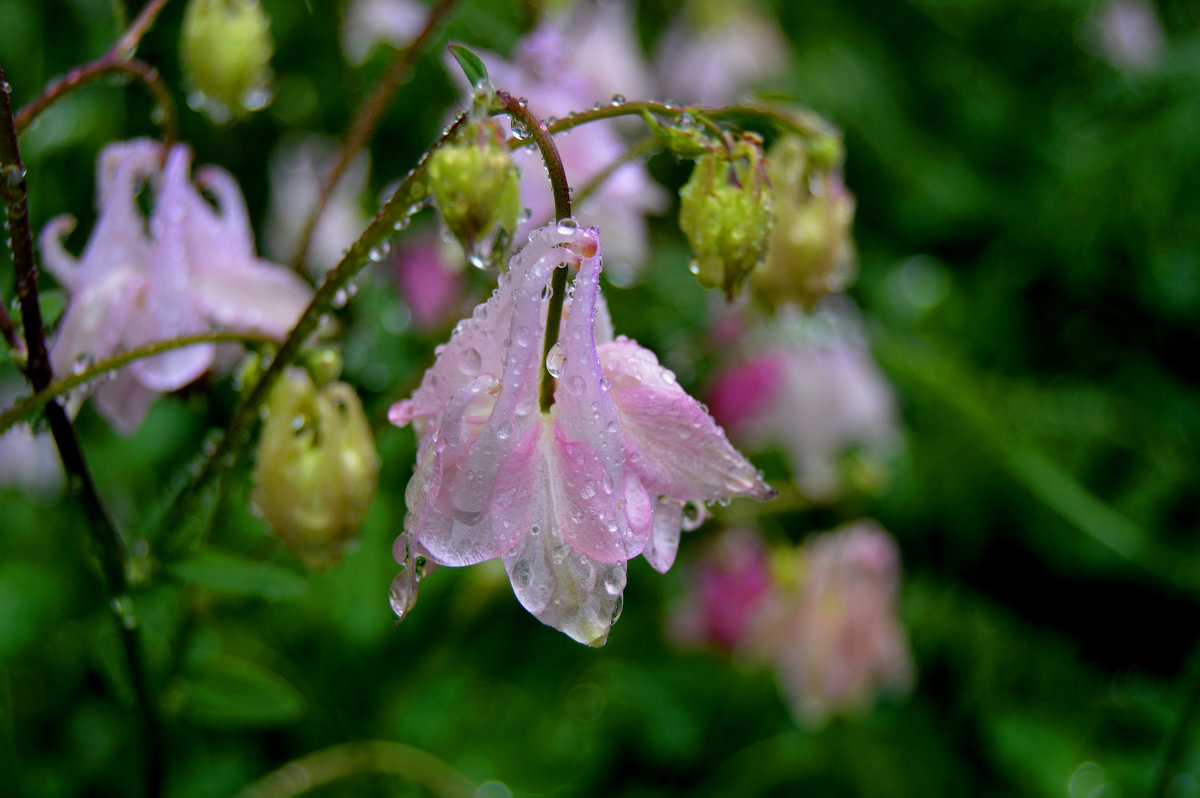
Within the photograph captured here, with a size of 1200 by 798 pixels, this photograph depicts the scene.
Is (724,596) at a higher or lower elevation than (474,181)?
lower

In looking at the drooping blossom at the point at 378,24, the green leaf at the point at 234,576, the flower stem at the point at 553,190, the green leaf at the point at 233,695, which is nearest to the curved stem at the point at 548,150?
the flower stem at the point at 553,190

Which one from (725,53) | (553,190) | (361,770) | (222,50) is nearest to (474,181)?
(553,190)

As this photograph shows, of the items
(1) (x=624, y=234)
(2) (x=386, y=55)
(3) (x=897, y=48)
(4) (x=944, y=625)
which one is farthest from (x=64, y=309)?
(3) (x=897, y=48)

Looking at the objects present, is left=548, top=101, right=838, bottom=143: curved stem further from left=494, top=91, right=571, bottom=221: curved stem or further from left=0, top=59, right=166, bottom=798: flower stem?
left=0, top=59, right=166, bottom=798: flower stem

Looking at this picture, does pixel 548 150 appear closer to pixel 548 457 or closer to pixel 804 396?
pixel 548 457

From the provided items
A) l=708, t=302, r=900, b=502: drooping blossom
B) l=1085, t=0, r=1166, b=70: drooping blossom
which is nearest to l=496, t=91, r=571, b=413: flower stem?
l=708, t=302, r=900, b=502: drooping blossom

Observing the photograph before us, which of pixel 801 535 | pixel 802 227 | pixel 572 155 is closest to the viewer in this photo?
pixel 802 227

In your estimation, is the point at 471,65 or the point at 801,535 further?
the point at 801,535
